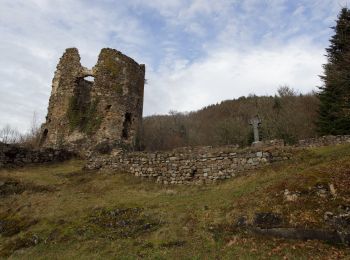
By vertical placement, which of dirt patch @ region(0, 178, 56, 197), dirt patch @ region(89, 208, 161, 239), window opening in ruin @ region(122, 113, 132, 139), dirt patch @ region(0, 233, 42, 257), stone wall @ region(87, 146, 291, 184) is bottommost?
dirt patch @ region(0, 233, 42, 257)

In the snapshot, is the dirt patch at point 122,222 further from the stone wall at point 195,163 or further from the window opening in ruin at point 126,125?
the window opening in ruin at point 126,125

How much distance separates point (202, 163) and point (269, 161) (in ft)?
9.80

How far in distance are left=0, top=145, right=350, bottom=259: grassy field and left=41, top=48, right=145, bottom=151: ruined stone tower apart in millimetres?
7879

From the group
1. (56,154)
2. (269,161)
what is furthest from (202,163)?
(56,154)

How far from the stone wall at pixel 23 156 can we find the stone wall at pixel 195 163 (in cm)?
481

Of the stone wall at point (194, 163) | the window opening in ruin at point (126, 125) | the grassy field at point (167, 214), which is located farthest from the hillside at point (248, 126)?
the grassy field at point (167, 214)

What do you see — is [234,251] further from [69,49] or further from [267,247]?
[69,49]

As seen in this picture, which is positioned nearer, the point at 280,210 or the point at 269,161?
the point at 280,210

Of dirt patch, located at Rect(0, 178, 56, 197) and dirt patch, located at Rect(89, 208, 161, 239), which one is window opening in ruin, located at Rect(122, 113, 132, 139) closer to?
dirt patch, located at Rect(0, 178, 56, 197)

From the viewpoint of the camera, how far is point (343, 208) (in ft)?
28.4

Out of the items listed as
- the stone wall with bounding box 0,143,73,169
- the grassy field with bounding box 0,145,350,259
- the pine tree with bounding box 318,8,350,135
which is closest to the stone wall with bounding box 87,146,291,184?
the grassy field with bounding box 0,145,350,259

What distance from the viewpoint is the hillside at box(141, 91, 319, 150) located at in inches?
1323

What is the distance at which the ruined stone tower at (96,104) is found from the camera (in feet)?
76.7

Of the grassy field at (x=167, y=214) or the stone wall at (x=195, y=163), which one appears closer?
the grassy field at (x=167, y=214)
